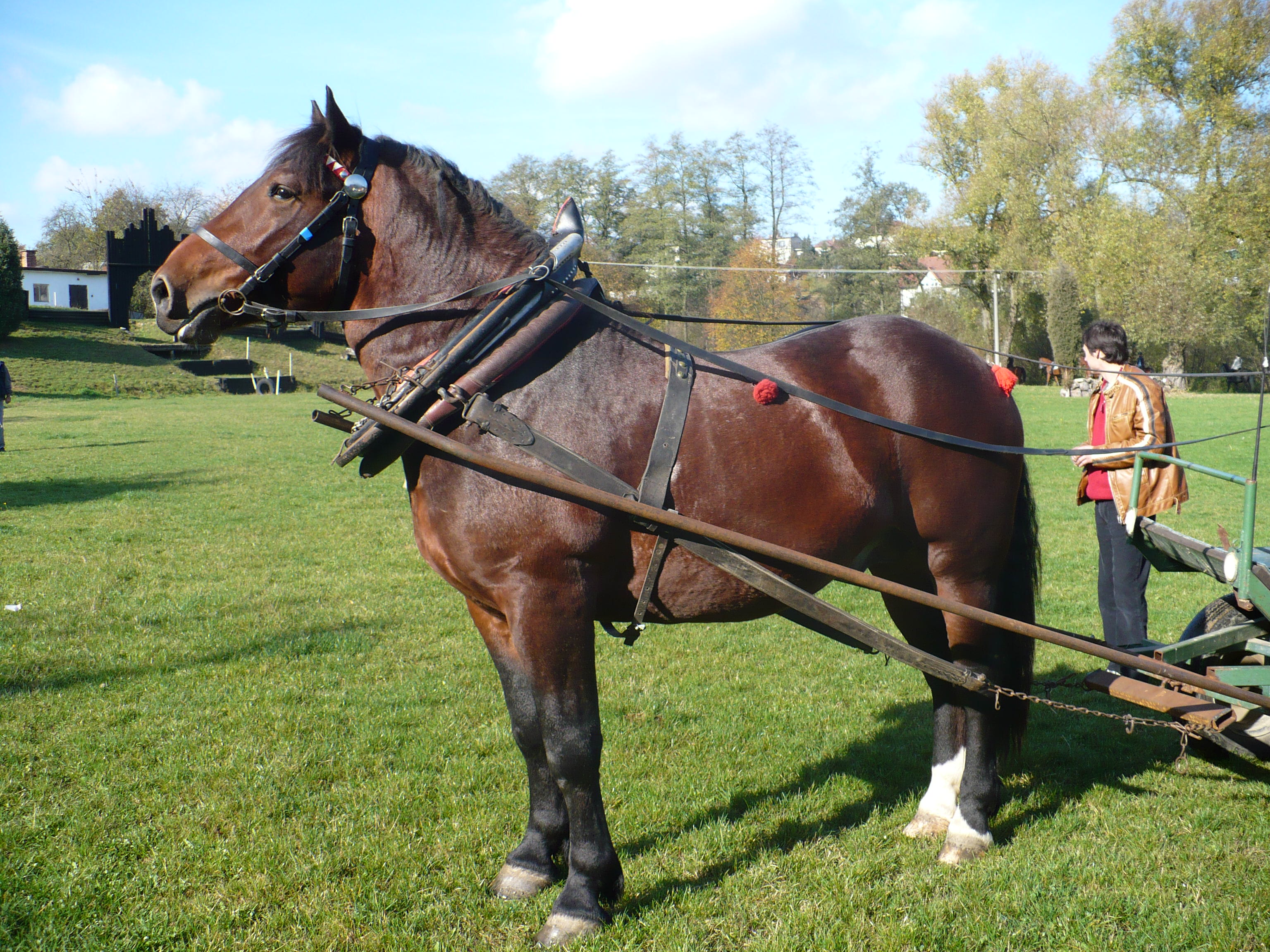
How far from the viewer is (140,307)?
50906mm

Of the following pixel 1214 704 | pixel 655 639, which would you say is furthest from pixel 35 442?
pixel 1214 704

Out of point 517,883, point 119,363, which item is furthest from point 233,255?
point 119,363

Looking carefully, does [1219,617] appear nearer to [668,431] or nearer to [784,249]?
[668,431]

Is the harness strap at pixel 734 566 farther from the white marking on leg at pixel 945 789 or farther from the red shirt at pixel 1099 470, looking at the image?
the red shirt at pixel 1099 470

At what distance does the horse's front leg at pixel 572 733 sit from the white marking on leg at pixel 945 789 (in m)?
1.47

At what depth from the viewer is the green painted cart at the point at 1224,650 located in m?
3.61

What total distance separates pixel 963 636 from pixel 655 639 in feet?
10.5

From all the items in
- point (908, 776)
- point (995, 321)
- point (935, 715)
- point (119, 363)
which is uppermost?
point (995, 321)

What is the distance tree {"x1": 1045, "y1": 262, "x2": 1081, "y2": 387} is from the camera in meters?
43.8

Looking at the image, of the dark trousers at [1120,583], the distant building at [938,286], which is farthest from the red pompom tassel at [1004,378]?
the distant building at [938,286]

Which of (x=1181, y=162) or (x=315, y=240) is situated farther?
(x=1181, y=162)

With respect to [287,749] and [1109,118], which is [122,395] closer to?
[287,749]

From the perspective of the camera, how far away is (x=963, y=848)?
3.54 m

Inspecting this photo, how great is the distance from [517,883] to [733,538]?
5.18ft
